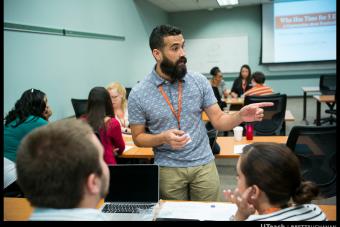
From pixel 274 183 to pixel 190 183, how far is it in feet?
2.58

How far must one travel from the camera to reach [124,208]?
154 centimetres

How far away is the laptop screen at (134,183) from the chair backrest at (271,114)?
2.44m

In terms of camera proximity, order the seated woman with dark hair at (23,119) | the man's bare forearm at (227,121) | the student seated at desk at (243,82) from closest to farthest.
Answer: the man's bare forearm at (227,121) < the seated woman with dark hair at (23,119) < the student seated at desk at (243,82)

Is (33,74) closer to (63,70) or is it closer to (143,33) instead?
(63,70)

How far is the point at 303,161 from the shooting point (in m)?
2.07

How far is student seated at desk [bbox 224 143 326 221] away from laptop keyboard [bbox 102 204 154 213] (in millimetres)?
572

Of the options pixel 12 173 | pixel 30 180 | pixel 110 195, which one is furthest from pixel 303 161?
pixel 12 173

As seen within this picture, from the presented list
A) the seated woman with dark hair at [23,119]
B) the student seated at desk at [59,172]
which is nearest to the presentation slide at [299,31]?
the seated woman with dark hair at [23,119]

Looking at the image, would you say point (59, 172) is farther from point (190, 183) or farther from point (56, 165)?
point (190, 183)

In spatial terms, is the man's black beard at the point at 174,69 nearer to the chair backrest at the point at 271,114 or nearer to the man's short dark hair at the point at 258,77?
the chair backrest at the point at 271,114

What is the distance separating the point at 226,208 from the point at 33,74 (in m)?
2.93

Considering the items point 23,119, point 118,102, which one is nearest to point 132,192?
point 23,119

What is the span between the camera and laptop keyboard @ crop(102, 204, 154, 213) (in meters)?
1.52

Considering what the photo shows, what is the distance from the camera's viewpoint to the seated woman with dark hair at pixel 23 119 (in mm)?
2457
